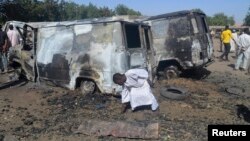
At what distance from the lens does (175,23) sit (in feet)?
36.8

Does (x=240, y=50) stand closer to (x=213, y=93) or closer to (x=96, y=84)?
(x=213, y=93)

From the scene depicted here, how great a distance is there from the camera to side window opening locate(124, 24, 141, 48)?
8.49 m

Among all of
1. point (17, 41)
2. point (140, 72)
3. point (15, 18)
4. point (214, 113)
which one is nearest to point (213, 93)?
point (214, 113)

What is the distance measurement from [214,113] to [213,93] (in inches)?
85.0

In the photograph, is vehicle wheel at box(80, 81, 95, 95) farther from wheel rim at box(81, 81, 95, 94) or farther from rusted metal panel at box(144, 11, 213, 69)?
rusted metal panel at box(144, 11, 213, 69)

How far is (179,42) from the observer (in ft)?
36.5

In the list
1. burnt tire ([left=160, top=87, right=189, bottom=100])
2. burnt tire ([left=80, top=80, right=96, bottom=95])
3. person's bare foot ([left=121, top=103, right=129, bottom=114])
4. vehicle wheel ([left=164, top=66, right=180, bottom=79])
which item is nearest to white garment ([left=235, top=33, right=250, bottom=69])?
vehicle wheel ([left=164, top=66, right=180, bottom=79])

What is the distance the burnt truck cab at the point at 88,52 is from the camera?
8281 mm

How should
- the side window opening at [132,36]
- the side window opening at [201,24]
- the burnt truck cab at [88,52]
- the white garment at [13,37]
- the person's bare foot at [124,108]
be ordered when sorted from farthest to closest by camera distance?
the white garment at [13,37], the side window opening at [201,24], the side window opening at [132,36], the burnt truck cab at [88,52], the person's bare foot at [124,108]

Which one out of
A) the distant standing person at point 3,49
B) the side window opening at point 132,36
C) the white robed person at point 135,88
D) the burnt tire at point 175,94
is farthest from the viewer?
the distant standing person at point 3,49

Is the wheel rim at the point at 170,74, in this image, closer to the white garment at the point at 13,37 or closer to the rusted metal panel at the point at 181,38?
the rusted metal panel at the point at 181,38

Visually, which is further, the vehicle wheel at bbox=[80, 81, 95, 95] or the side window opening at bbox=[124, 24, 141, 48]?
the vehicle wheel at bbox=[80, 81, 95, 95]

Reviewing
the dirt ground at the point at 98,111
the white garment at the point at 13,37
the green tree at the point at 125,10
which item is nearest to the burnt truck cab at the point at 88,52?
the dirt ground at the point at 98,111

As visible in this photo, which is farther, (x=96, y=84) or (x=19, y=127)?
(x=96, y=84)
